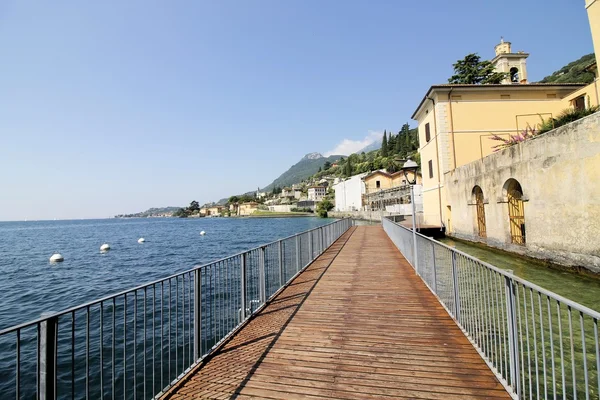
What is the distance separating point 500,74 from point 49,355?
44.9 meters

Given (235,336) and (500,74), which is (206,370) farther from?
(500,74)

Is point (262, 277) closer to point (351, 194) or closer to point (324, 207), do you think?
point (351, 194)

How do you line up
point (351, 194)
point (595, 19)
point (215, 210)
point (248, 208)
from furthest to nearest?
1. point (215, 210)
2. point (248, 208)
3. point (351, 194)
4. point (595, 19)

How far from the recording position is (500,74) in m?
35.3

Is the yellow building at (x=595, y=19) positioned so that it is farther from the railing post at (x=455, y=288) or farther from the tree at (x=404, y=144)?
the tree at (x=404, y=144)

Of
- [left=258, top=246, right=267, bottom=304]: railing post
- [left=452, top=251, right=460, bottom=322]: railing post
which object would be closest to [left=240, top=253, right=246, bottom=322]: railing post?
[left=258, top=246, right=267, bottom=304]: railing post

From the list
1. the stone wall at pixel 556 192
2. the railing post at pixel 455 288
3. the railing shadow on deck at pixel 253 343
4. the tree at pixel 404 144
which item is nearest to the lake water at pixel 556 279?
the stone wall at pixel 556 192

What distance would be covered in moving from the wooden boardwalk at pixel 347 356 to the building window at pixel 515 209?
37.4ft

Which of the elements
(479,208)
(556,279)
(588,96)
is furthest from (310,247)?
(588,96)

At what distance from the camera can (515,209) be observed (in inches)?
579

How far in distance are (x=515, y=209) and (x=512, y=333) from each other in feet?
48.0

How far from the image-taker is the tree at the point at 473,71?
3738 centimetres

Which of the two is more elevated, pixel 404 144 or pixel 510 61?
pixel 404 144

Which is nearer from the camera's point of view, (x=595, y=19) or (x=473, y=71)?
(x=595, y=19)
